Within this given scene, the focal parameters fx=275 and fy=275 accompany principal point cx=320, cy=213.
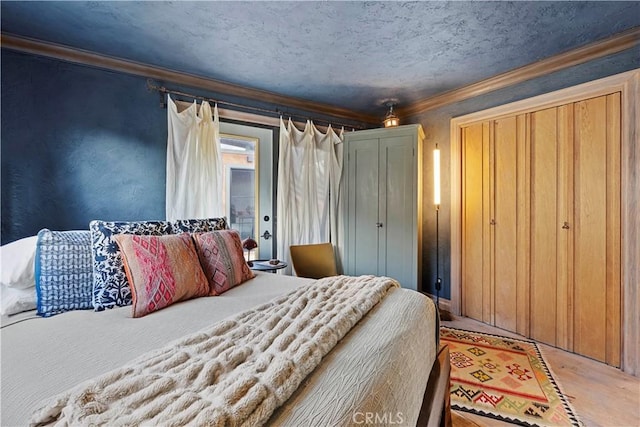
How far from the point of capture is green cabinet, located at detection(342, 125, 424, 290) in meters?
2.89

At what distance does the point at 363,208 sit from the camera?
3.18 meters

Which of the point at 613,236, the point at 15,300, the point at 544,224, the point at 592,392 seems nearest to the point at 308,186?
the point at 544,224

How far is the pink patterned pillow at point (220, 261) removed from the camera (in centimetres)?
156

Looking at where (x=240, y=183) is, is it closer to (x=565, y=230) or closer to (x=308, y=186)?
(x=308, y=186)

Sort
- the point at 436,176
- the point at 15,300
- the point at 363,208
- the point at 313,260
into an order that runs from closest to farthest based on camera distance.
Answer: the point at 15,300
the point at 313,260
the point at 436,176
the point at 363,208

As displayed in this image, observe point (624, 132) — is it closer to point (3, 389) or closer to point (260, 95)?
point (260, 95)

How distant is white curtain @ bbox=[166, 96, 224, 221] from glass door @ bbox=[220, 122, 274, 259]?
0.76ft

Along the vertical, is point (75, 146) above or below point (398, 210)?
above

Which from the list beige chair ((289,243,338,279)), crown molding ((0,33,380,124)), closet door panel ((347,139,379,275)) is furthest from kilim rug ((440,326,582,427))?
crown molding ((0,33,380,124))

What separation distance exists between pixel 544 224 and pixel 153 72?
3.64 m

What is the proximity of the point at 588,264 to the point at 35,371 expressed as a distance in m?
3.24

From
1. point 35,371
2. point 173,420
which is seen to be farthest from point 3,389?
point 173,420

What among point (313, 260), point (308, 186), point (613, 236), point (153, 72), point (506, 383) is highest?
point (153, 72)

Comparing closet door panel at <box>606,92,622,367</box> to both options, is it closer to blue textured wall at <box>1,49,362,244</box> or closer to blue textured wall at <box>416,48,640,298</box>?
blue textured wall at <box>416,48,640,298</box>
